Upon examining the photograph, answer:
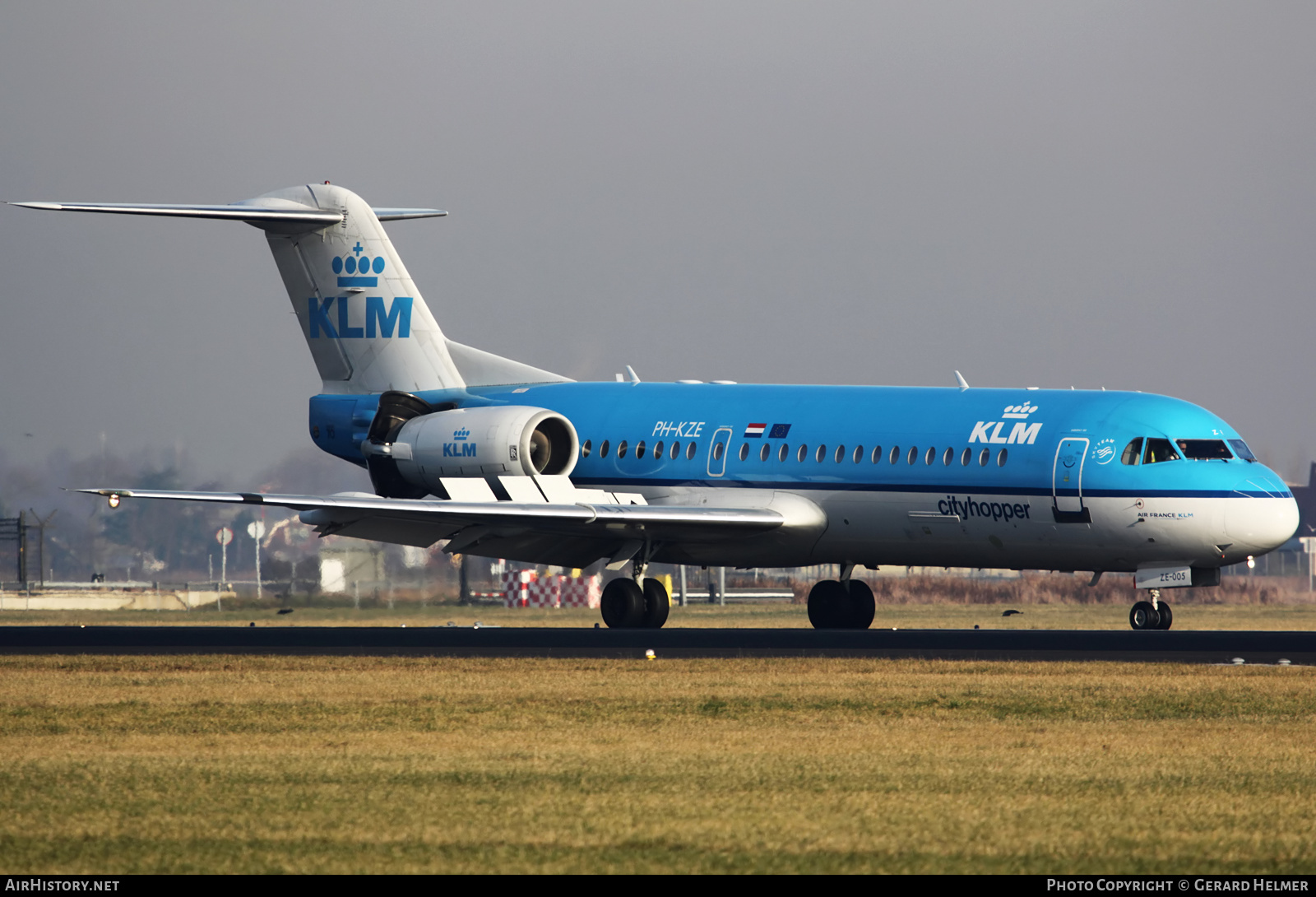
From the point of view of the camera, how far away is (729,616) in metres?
43.8

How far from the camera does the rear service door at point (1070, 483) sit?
30109 millimetres

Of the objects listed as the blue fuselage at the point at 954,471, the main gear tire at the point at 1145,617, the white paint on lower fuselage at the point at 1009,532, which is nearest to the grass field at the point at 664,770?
the white paint on lower fuselage at the point at 1009,532

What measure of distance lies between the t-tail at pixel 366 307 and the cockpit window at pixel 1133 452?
496 inches

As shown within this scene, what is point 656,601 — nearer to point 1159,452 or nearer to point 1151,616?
point 1151,616

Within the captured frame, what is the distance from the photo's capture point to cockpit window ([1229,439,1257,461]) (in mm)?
30656

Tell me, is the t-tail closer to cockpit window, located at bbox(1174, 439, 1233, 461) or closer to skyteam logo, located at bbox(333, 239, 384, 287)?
skyteam logo, located at bbox(333, 239, 384, 287)

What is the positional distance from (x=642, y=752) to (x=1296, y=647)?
46.5 feet

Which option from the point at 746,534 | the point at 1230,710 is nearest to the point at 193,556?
the point at 746,534

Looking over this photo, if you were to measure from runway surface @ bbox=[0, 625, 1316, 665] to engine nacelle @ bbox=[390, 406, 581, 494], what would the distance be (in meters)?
3.30

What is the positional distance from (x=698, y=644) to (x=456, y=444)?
942 cm

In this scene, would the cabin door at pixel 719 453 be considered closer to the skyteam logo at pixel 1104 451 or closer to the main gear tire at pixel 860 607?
the main gear tire at pixel 860 607

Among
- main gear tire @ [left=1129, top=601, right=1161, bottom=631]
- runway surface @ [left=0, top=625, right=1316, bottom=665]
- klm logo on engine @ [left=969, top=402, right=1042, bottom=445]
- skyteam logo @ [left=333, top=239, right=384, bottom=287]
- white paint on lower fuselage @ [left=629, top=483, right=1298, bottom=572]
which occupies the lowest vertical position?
runway surface @ [left=0, top=625, right=1316, bottom=665]

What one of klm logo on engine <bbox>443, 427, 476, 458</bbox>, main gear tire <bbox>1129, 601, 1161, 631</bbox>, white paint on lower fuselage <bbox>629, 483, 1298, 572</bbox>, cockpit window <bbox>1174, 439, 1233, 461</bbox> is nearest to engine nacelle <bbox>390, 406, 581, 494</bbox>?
klm logo on engine <bbox>443, 427, 476, 458</bbox>

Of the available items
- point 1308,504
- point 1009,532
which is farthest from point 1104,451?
point 1308,504
